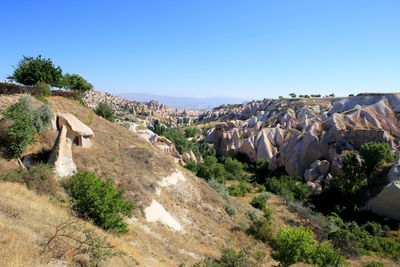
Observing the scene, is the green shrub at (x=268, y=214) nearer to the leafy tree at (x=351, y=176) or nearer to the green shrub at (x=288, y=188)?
the green shrub at (x=288, y=188)

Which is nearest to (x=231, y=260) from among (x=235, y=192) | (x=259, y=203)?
(x=259, y=203)

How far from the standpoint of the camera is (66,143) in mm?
13930

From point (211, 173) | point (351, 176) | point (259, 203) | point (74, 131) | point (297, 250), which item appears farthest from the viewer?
point (211, 173)

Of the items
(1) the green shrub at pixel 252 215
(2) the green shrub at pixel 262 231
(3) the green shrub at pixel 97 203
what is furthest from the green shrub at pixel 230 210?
(3) the green shrub at pixel 97 203

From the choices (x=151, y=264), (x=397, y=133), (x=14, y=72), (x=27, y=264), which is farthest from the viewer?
(x=397, y=133)

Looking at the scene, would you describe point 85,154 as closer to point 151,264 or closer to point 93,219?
point 93,219

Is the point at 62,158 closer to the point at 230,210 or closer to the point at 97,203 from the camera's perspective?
the point at 97,203

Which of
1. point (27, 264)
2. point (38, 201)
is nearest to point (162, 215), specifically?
point (38, 201)

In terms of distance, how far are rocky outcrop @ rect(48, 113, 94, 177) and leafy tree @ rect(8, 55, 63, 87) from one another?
13740 mm

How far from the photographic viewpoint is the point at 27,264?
15.4ft

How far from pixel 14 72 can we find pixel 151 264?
96.9 ft

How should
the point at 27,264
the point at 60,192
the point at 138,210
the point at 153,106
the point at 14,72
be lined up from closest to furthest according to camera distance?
the point at 27,264
the point at 60,192
the point at 138,210
the point at 14,72
the point at 153,106

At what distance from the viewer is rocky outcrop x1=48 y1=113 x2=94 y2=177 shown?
41.8 feet

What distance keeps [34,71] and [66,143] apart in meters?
18.4
